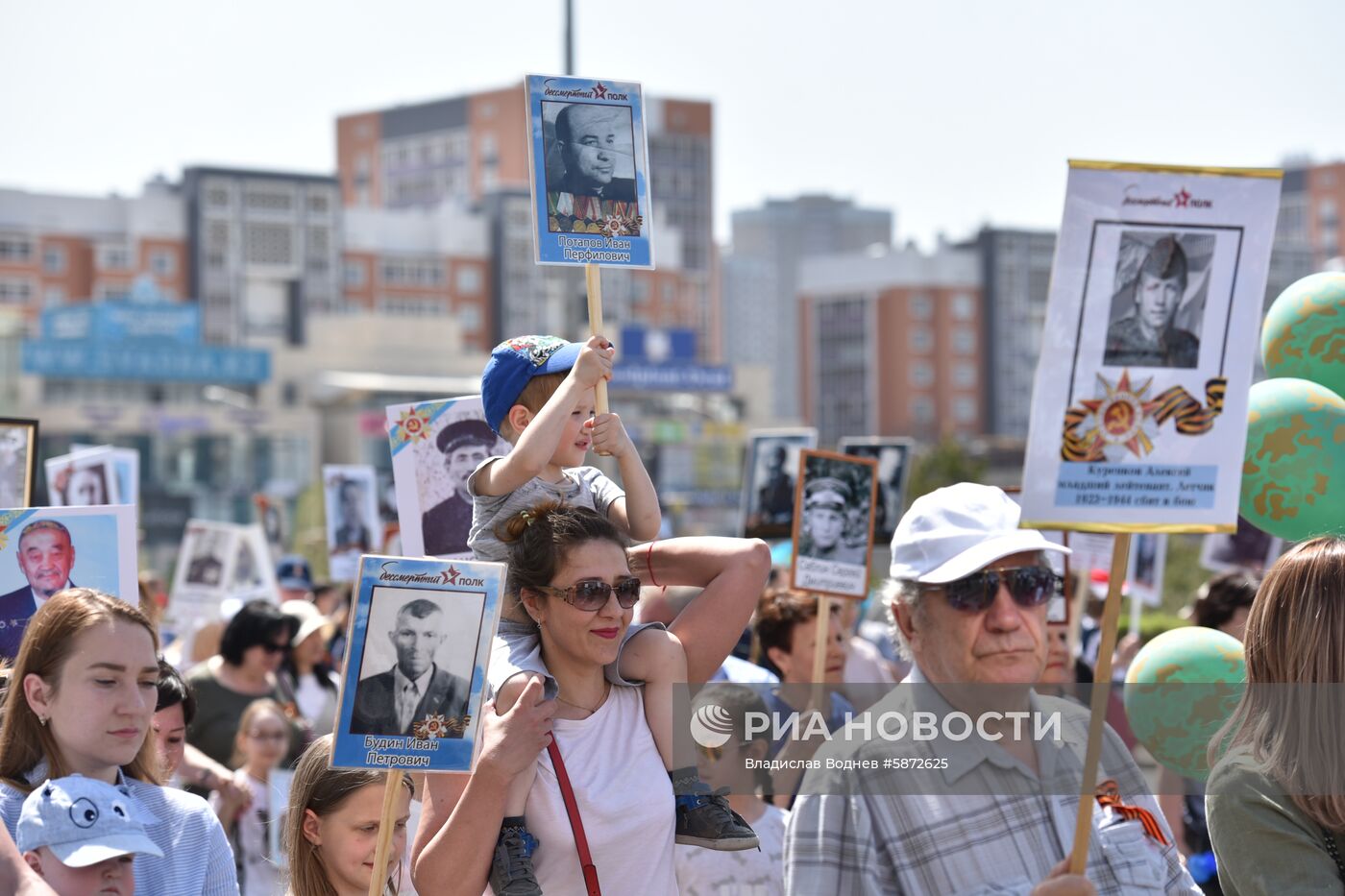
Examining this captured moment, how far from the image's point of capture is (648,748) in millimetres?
3252

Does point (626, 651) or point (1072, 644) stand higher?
point (626, 651)

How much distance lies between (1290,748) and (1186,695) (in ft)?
5.09

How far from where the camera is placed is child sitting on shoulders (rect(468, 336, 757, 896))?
3203mm

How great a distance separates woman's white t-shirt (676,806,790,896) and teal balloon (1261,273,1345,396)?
82.9 inches

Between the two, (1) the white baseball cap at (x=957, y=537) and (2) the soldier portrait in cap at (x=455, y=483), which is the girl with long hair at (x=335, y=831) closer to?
(1) the white baseball cap at (x=957, y=537)

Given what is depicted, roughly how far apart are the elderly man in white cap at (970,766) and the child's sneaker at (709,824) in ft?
0.79

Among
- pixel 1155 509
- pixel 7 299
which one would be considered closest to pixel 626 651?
pixel 1155 509

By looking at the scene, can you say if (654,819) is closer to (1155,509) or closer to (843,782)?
(843,782)

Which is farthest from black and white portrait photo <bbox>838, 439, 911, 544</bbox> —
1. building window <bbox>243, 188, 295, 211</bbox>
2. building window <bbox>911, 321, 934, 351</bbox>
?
building window <bbox>911, 321, 934, 351</bbox>

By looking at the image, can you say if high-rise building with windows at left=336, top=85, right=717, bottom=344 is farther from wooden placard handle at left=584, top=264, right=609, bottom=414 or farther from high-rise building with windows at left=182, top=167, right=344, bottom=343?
wooden placard handle at left=584, top=264, right=609, bottom=414

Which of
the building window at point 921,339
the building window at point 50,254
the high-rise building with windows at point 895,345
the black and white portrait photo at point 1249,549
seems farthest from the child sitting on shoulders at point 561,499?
the building window at point 921,339

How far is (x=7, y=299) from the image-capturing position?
289 ft

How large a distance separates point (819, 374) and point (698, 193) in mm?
13263

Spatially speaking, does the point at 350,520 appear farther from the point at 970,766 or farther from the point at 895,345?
the point at 895,345
